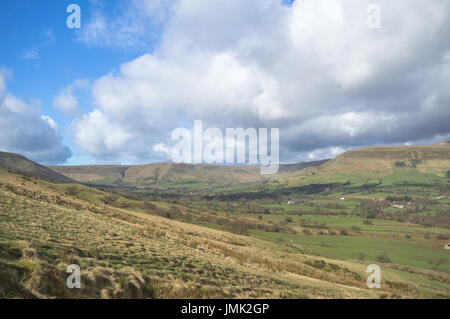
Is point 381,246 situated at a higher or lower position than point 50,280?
lower

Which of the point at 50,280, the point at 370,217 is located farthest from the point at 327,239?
the point at 50,280

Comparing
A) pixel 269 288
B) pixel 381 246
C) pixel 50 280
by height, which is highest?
pixel 50 280

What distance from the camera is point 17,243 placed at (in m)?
11.8

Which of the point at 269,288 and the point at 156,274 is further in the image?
the point at 269,288

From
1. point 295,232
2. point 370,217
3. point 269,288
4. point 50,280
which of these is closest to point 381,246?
point 295,232

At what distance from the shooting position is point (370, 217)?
434ft

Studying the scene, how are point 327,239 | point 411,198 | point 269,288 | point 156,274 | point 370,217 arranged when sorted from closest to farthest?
point 156,274 → point 269,288 → point 327,239 → point 370,217 → point 411,198

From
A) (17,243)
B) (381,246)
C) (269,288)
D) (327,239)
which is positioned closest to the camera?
(17,243)

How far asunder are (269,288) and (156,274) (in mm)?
7046

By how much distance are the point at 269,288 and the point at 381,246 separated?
78440 millimetres
